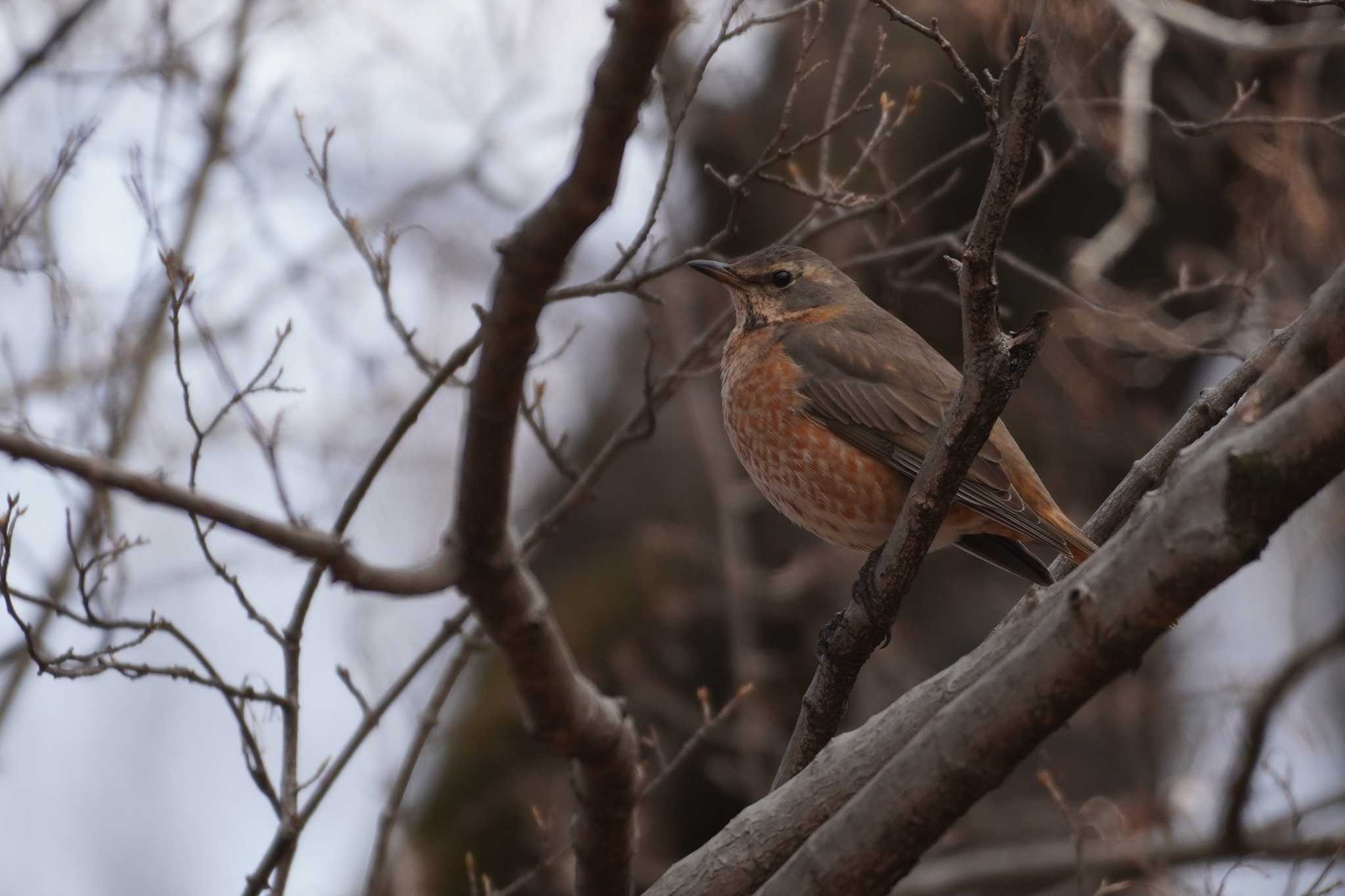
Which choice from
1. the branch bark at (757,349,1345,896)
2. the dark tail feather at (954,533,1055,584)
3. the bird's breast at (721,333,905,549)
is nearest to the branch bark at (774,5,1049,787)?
the branch bark at (757,349,1345,896)

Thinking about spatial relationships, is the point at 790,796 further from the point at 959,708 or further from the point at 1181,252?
the point at 1181,252

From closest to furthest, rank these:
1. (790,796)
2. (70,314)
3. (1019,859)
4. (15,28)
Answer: (790,796) < (70,314) < (15,28) < (1019,859)

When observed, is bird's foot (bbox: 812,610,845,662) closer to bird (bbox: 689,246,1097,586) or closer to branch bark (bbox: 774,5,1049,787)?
branch bark (bbox: 774,5,1049,787)

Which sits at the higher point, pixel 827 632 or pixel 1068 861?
pixel 827 632

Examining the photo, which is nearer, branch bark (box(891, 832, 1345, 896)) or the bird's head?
the bird's head

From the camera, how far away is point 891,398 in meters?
5.02

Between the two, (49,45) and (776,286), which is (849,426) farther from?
(49,45)

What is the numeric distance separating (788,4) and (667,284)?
1921mm

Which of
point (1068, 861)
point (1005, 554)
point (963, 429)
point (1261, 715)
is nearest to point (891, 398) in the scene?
point (1005, 554)

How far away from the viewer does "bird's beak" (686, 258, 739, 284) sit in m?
5.39

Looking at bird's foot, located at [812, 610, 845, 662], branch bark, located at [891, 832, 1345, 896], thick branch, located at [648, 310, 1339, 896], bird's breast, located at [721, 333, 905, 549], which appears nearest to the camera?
thick branch, located at [648, 310, 1339, 896]

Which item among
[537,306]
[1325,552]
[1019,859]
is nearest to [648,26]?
[537,306]

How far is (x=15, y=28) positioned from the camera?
5.76 metres

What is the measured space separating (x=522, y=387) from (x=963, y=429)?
3.74 feet
